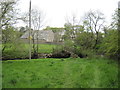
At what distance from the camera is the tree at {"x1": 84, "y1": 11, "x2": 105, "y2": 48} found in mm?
1653

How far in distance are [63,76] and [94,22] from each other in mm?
966

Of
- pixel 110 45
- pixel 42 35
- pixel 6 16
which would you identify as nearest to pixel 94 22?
pixel 110 45

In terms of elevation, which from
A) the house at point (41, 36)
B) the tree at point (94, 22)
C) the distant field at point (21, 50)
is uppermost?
the tree at point (94, 22)

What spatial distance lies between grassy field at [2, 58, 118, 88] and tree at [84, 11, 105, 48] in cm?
45

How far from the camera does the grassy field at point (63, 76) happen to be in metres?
1.01

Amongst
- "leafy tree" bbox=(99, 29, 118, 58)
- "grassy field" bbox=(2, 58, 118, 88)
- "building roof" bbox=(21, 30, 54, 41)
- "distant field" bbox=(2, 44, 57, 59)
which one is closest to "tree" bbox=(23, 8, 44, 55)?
"building roof" bbox=(21, 30, 54, 41)

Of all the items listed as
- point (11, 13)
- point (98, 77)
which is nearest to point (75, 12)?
point (11, 13)

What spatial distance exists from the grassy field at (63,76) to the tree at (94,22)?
0.45 metres

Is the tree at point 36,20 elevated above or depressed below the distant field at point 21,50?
above

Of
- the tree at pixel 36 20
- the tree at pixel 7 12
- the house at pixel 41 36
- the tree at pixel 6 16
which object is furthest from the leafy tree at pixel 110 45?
the tree at pixel 7 12

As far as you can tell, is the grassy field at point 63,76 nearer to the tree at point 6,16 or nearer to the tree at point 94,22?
the tree at point 94,22

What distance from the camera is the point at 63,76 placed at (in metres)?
1.14

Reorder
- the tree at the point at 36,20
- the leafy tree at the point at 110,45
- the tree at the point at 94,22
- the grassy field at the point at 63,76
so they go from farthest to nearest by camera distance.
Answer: the tree at the point at 36,20, the tree at the point at 94,22, the leafy tree at the point at 110,45, the grassy field at the point at 63,76

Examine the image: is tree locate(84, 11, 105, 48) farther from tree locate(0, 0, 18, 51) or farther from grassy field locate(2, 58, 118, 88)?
tree locate(0, 0, 18, 51)
